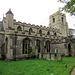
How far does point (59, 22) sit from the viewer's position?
32.2 meters

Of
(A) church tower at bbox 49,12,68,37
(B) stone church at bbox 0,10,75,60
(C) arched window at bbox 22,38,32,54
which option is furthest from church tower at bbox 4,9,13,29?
(A) church tower at bbox 49,12,68,37

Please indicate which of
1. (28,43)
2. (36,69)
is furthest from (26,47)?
(36,69)

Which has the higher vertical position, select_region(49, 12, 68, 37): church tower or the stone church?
select_region(49, 12, 68, 37): church tower

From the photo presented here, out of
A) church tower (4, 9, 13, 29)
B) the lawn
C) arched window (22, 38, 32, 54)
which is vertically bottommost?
the lawn

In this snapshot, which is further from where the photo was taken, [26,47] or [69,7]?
[26,47]

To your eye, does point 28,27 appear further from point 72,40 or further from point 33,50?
point 72,40

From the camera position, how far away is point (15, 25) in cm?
2141

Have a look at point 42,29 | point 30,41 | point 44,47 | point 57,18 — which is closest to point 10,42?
point 30,41

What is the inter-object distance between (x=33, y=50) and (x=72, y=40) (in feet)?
27.7

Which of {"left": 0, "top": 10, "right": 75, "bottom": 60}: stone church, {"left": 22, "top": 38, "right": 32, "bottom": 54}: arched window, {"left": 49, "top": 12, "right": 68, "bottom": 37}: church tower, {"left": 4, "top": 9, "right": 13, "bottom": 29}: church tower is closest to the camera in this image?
{"left": 0, "top": 10, "right": 75, "bottom": 60}: stone church

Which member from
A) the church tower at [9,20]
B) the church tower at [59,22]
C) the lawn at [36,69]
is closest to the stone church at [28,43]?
the church tower at [9,20]

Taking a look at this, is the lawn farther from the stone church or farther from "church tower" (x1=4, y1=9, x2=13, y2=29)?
"church tower" (x1=4, y1=9, x2=13, y2=29)

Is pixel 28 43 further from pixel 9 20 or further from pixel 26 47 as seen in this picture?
pixel 9 20

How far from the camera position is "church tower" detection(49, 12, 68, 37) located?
32325 mm
